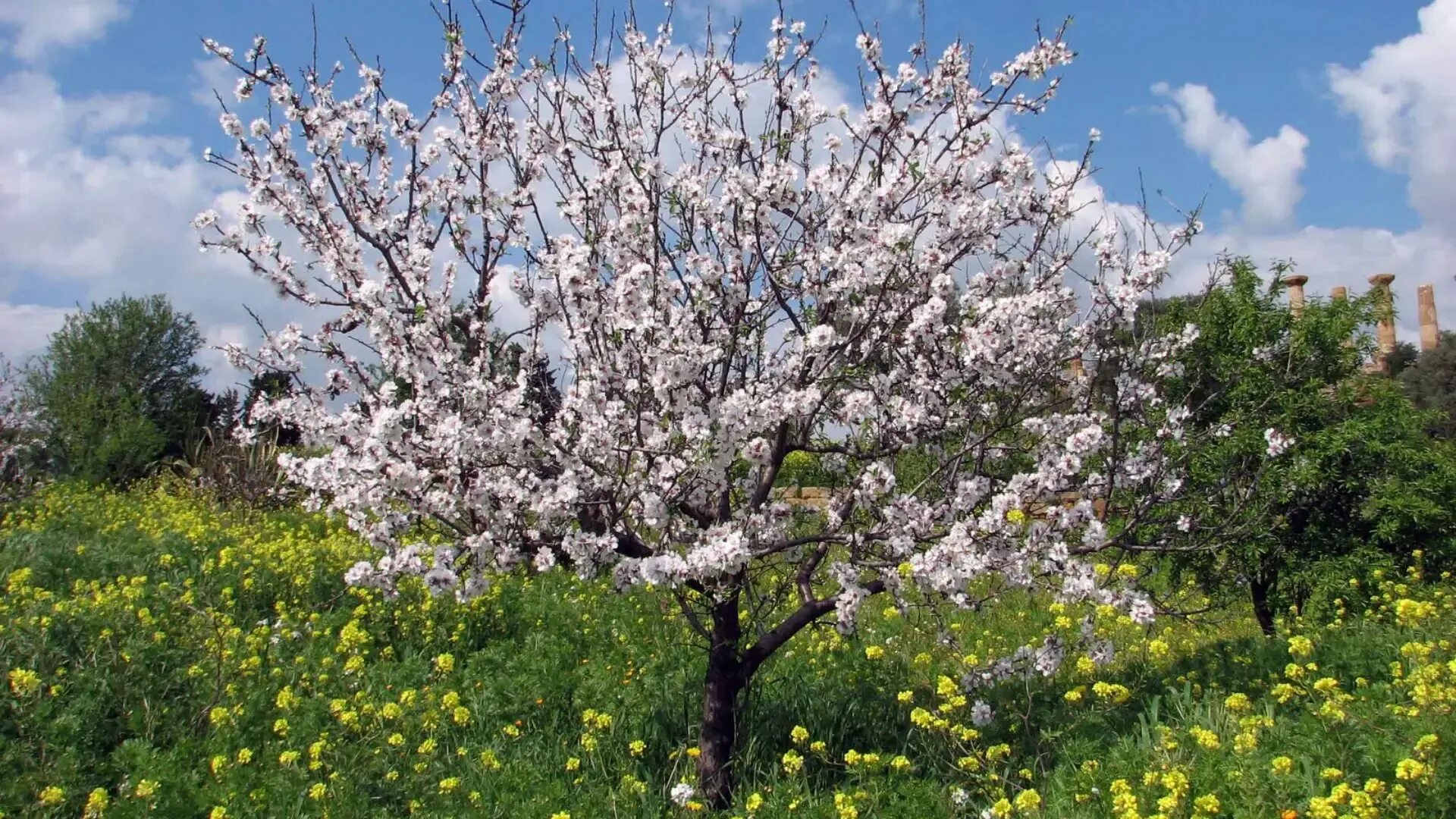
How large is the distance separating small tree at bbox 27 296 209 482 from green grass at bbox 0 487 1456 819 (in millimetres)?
14635

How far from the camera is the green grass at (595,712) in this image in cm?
459

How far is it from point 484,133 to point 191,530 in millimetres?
7889

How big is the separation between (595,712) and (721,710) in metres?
0.93

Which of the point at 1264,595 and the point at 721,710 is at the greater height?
the point at 1264,595

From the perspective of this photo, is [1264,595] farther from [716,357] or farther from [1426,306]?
[1426,306]

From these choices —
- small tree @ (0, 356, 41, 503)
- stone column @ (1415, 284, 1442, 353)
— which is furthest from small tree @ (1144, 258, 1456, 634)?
stone column @ (1415, 284, 1442, 353)

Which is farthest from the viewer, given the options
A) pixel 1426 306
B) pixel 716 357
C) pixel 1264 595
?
pixel 1426 306

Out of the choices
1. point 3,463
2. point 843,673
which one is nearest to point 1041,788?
point 843,673

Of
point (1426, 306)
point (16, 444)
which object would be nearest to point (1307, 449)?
point (16, 444)

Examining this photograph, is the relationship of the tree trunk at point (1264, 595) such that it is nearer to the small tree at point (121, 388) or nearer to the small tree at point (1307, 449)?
the small tree at point (1307, 449)

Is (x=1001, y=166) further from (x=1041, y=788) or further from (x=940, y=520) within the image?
(x=1041, y=788)

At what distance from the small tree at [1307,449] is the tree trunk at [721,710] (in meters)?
4.01

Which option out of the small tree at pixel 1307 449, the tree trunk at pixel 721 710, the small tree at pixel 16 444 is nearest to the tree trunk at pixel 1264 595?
the small tree at pixel 1307 449

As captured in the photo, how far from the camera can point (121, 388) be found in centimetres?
2372
